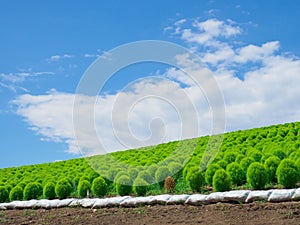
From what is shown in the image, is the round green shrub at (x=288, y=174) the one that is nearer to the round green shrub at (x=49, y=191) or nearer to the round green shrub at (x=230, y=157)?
the round green shrub at (x=230, y=157)

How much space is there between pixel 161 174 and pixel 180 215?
4.24 metres

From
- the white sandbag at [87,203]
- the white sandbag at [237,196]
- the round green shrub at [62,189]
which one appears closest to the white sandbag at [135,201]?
the white sandbag at [87,203]

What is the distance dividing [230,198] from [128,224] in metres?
2.19

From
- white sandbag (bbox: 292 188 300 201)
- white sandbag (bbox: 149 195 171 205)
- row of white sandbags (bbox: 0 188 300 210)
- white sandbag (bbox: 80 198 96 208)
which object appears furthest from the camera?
white sandbag (bbox: 80 198 96 208)

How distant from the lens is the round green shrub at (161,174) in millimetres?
13383

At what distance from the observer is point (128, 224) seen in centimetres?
917

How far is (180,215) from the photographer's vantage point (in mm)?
9211

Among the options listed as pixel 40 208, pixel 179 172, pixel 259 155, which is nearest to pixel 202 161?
pixel 179 172

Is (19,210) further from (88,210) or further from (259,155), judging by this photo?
(259,155)

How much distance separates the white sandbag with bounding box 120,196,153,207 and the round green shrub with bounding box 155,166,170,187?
2.62 m

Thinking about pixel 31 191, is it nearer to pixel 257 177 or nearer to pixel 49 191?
pixel 49 191

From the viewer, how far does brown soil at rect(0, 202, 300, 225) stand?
8.27 metres

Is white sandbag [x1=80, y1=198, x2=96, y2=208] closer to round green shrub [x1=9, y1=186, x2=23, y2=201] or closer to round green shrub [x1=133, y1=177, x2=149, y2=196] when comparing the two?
round green shrub [x1=133, y1=177, x2=149, y2=196]

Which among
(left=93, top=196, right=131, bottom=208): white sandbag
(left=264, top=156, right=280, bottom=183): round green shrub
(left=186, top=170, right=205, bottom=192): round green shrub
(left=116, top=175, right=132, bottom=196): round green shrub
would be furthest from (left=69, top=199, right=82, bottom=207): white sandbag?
(left=264, top=156, right=280, bottom=183): round green shrub
